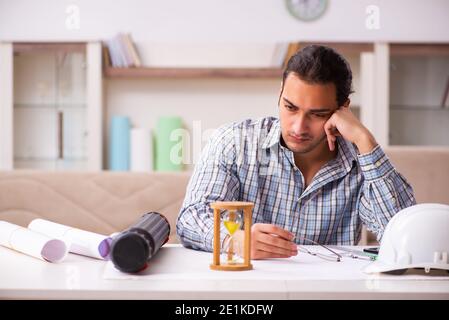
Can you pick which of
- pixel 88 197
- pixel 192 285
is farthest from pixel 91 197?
pixel 192 285

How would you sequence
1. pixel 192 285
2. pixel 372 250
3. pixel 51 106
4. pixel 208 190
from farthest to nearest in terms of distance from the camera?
pixel 51 106
pixel 208 190
pixel 372 250
pixel 192 285

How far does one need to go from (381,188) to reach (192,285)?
2.45 ft

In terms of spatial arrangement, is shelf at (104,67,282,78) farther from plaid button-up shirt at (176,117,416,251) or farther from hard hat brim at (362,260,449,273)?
hard hat brim at (362,260,449,273)

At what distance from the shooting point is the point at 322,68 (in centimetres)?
173

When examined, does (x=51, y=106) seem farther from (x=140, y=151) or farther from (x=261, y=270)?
(x=261, y=270)

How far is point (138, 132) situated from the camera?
12.4ft

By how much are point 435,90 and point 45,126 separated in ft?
7.05

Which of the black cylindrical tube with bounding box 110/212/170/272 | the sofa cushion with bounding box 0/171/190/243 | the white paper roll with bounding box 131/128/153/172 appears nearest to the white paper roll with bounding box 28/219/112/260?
the black cylindrical tube with bounding box 110/212/170/272

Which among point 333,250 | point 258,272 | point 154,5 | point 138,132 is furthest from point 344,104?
point 154,5

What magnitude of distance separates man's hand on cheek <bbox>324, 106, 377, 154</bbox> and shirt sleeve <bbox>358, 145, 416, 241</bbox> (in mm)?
22

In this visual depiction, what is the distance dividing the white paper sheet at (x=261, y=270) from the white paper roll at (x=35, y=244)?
0.44 ft

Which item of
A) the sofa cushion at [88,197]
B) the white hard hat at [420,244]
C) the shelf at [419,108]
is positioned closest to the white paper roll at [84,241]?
the white hard hat at [420,244]

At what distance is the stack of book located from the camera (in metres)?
3.77

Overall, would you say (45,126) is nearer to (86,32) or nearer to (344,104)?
(86,32)
